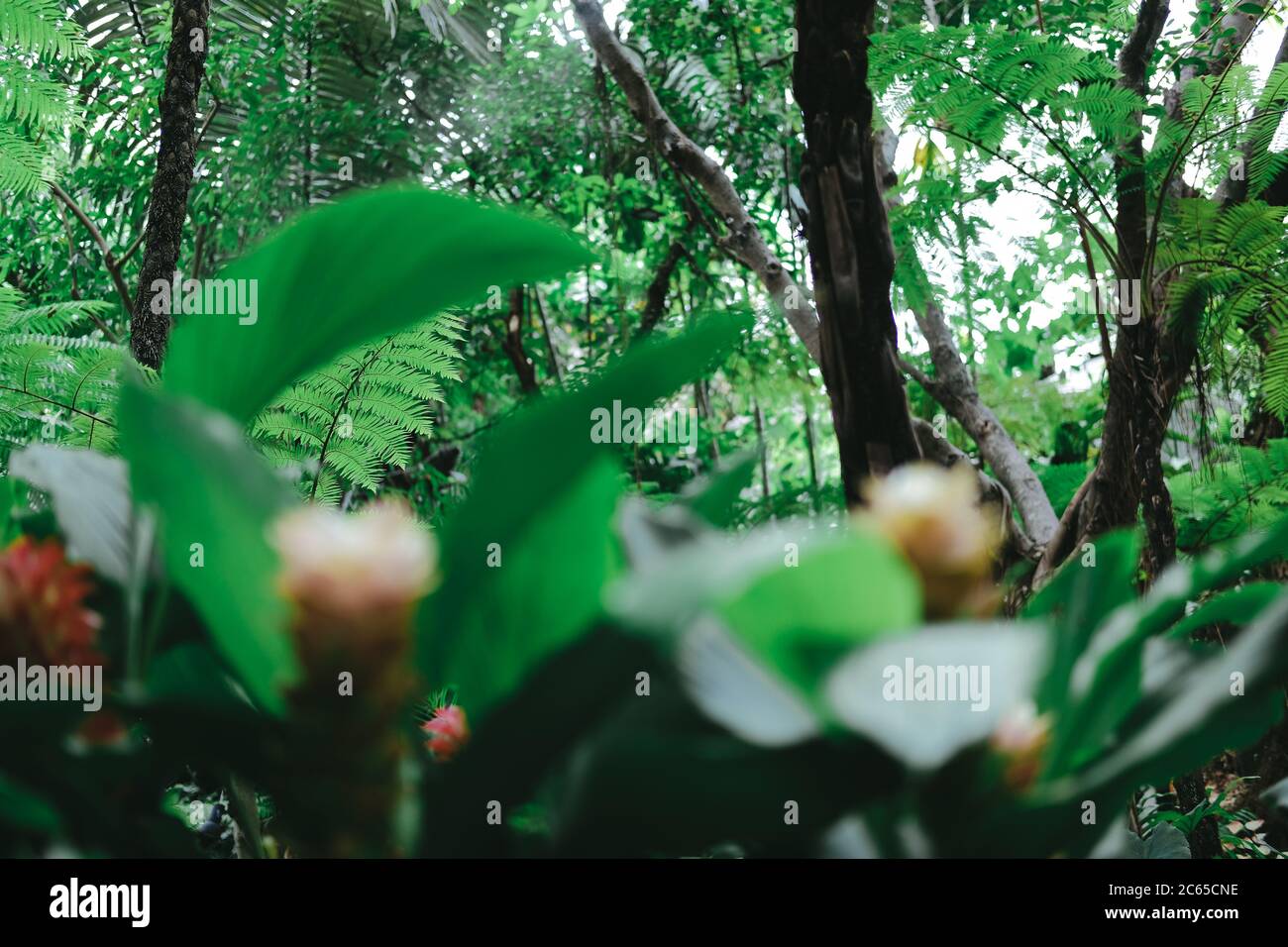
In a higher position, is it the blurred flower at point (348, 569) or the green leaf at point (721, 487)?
the green leaf at point (721, 487)

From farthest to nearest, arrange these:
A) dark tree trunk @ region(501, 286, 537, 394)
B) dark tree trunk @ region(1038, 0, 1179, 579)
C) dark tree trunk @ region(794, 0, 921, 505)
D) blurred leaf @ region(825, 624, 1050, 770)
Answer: dark tree trunk @ region(501, 286, 537, 394) → dark tree trunk @ region(1038, 0, 1179, 579) → dark tree trunk @ region(794, 0, 921, 505) → blurred leaf @ region(825, 624, 1050, 770)

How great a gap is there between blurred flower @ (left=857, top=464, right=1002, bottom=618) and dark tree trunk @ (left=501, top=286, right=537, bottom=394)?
88.6 inches

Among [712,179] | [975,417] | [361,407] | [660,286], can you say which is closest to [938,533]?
[361,407]

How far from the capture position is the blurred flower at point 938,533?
0.12 metres

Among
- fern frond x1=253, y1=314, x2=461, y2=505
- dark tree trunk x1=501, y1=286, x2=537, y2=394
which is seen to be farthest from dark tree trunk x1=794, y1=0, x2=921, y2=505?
dark tree trunk x1=501, y1=286, x2=537, y2=394

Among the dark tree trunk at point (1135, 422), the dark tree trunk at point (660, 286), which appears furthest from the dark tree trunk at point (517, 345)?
the dark tree trunk at point (1135, 422)

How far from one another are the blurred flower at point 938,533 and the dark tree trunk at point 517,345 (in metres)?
2.25

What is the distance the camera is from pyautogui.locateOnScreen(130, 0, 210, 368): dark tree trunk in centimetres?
70

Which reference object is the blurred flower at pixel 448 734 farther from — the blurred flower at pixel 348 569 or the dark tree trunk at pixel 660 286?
the dark tree trunk at pixel 660 286

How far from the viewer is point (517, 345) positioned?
2.37m

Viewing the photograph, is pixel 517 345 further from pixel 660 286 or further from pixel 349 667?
pixel 349 667

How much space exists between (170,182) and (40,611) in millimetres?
727

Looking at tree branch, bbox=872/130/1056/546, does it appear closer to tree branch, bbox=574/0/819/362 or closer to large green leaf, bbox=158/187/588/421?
tree branch, bbox=574/0/819/362
